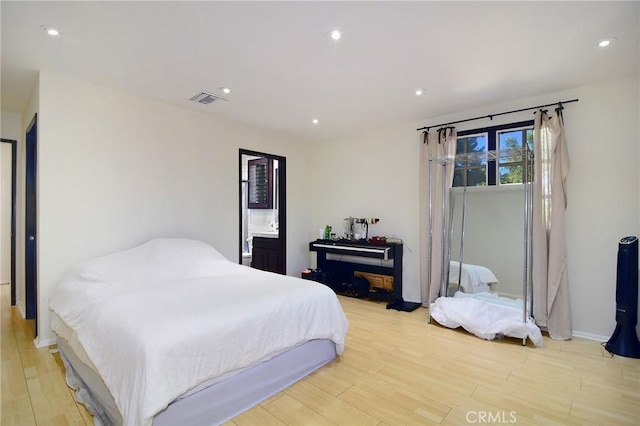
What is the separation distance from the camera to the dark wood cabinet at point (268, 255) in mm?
5451

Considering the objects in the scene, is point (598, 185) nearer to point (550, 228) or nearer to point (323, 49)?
point (550, 228)

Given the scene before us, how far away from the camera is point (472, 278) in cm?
396

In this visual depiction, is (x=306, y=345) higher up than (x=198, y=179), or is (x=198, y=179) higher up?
(x=198, y=179)

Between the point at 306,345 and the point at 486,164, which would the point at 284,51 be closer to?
the point at 306,345

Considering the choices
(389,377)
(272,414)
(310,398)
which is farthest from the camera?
(389,377)

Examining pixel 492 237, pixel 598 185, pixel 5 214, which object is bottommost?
pixel 492 237

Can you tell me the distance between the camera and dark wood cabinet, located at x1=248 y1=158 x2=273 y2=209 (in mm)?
6441

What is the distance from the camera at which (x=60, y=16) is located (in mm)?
2145

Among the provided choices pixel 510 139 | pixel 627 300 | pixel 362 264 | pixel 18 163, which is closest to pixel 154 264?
pixel 18 163

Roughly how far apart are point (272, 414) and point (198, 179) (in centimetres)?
298

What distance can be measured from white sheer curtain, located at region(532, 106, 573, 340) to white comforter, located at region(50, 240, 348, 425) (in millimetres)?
2302

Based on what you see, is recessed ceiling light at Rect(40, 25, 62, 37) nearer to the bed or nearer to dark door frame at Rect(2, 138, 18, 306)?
dark door frame at Rect(2, 138, 18, 306)

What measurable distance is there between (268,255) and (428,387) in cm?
379

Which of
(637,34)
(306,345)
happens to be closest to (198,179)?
(306,345)
